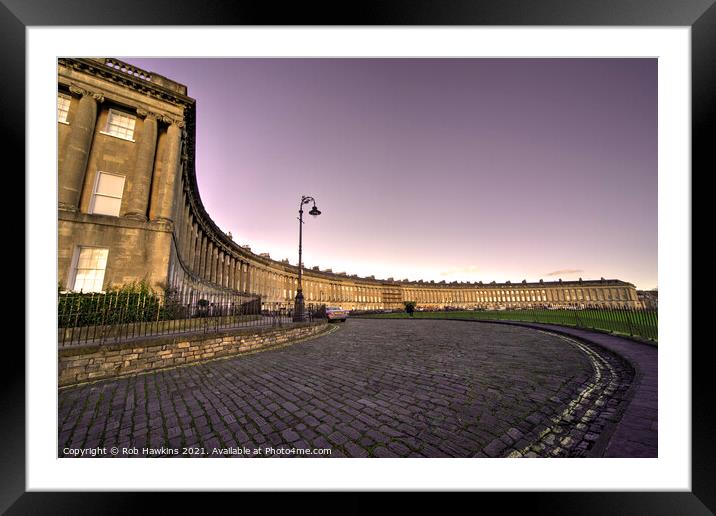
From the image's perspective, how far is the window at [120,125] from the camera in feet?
39.5

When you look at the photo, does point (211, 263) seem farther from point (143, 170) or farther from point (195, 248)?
point (143, 170)

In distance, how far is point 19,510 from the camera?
1552 millimetres

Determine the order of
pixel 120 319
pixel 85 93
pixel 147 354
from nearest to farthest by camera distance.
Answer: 1. pixel 147 354
2. pixel 120 319
3. pixel 85 93

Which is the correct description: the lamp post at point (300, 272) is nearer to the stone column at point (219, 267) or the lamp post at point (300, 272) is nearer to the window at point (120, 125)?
the window at point (120, 125)

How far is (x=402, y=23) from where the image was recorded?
1831 millimetres

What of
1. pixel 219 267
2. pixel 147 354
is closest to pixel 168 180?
pixel 147 354

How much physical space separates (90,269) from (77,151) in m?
5.60

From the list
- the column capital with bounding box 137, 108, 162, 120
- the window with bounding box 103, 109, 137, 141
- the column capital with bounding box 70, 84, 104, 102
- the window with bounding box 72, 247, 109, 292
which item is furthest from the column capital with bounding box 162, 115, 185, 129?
the window with bounding box 72, 247, 109, 292

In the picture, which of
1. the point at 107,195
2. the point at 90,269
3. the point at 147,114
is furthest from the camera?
the point at 147,114

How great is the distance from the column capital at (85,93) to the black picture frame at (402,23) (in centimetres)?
1493

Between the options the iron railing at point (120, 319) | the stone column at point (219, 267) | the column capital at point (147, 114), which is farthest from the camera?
the stone column at point (219, 267)

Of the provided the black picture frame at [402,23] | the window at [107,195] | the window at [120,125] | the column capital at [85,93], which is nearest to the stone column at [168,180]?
the window at [107,195]

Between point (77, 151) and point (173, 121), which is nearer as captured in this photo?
point (77, 151)

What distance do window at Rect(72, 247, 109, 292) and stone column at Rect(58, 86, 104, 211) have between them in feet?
6.16
